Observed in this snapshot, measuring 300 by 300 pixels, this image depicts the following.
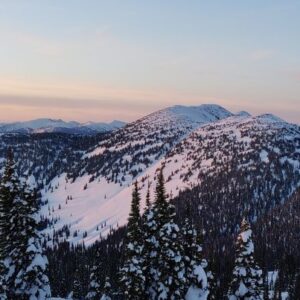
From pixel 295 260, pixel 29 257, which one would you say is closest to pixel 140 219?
pixel 29 257

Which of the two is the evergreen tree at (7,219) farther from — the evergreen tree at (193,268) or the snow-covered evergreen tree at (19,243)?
the evergreen tree at (193,268)

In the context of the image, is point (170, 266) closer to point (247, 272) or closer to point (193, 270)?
point (193, 270)

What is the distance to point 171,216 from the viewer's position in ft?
136

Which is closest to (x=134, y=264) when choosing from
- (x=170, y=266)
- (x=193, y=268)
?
(x=170, y=266)

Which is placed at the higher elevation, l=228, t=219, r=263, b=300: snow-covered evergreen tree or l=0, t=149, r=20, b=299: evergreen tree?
l=0, t=149, r=20, b=299: evergreen tree

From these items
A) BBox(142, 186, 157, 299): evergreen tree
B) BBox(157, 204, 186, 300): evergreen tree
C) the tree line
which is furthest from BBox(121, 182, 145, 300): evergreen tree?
BBox(157, 204, 186, 300): evergreen tree

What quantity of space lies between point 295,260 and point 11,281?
17836 centimetres

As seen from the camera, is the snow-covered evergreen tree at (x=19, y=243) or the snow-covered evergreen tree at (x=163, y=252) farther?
the snow-covered evergreen tree at (x=163, y=252)

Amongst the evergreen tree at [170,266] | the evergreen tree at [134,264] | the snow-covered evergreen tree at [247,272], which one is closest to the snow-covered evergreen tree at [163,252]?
the evergreen tree at [170,266]

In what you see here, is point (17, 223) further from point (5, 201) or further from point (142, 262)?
point (142, 262)

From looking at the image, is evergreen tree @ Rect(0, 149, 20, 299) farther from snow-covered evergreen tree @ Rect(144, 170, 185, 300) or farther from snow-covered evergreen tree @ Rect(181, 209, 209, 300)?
snow-covered evergreen tree @ Rect(181, 209, 209, 300)

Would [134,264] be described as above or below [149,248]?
below

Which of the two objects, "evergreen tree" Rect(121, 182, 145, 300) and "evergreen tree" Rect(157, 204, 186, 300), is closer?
"evergreen tree" Rect(157, 204, 186, 300)

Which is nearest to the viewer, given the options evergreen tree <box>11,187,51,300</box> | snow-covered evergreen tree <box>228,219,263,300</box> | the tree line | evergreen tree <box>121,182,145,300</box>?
evergreen tree <box>11,187,51,300</box>
